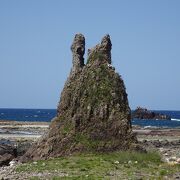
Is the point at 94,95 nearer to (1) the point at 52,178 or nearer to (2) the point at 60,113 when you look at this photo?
(2) the point at 60,113

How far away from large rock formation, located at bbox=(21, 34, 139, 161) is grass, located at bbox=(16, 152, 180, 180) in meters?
1.49

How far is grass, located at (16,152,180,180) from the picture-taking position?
24.0 meters

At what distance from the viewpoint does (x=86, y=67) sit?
35.3 m

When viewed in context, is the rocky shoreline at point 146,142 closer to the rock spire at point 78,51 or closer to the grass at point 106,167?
the grass at point 106,167

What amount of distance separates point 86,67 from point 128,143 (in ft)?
20.5

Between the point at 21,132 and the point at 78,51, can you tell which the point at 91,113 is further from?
the point at 21,132

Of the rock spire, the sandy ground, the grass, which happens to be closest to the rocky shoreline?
the sandy ground

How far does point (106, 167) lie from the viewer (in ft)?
85.9

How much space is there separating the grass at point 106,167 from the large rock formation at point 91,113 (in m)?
1.49

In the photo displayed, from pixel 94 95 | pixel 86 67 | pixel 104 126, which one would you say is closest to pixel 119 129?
pixel 104 126

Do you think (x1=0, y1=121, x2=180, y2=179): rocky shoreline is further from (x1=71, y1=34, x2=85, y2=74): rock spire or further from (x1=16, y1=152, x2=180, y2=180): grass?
(x1=71, y1=34, x2=85, y2=74): rock spire

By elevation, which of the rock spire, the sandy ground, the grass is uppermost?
the rock spire

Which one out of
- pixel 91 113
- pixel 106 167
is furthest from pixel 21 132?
pixel 106 167

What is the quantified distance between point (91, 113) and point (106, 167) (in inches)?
303
